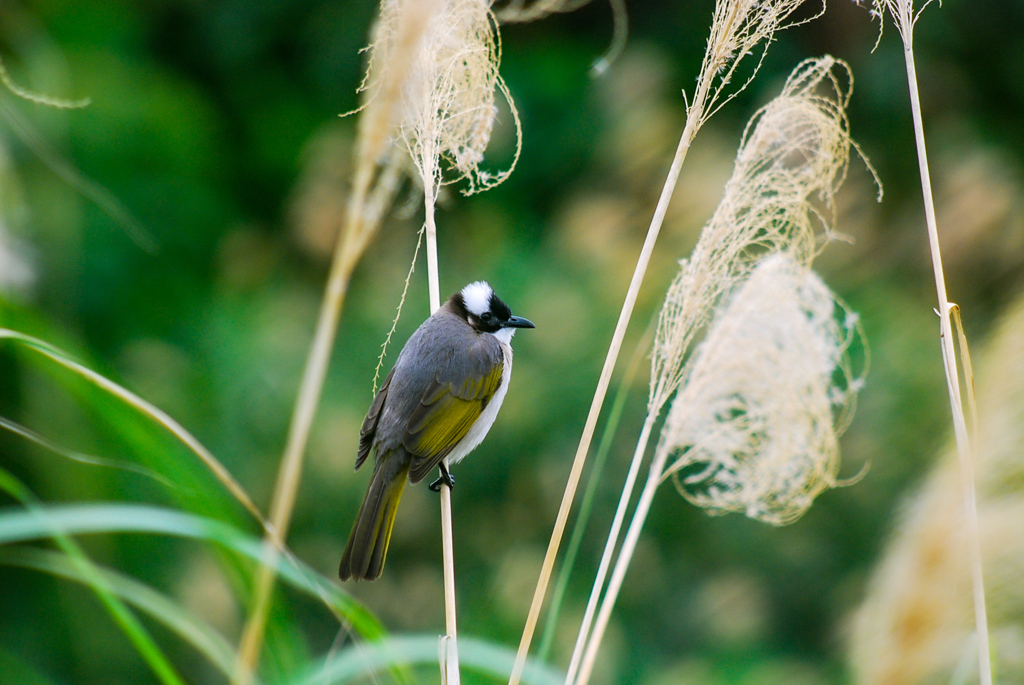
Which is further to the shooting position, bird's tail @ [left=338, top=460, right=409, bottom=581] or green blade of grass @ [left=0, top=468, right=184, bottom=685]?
bird's tail @ [left=338, top=460, right=409, bottom=581]

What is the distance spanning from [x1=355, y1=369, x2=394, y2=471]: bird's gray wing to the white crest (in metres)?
0.38

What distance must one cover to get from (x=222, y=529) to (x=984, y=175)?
3.39 metres

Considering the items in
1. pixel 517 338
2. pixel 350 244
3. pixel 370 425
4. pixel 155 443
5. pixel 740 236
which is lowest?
pixel 155 443

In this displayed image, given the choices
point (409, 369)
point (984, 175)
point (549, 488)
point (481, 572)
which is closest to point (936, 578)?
point (409, 369)

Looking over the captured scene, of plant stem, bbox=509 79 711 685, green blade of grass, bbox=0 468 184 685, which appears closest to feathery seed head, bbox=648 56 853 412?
plant stem, bbox=509 79 711 685

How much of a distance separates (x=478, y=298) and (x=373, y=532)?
0.81m

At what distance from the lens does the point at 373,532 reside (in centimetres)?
140

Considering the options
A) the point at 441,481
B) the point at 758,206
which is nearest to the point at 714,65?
the point at 758,206

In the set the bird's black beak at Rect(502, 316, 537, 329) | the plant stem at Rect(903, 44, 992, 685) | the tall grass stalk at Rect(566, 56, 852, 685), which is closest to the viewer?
the plant stem at Rect(903, 44, 992, 685)

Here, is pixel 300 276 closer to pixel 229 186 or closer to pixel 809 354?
pixel 229 186

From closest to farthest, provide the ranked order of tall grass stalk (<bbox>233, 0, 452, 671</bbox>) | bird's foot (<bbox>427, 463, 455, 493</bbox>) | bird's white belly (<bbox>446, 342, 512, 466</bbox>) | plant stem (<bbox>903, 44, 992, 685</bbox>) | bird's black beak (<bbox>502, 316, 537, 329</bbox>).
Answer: tall grass stalk (<bbox>233, 0, 452, 671</bbox>) < plant stem (<bbox>903, 44, 992, 685</bbox>) < bird's foot (<bbox>427, 463, 455, 493</bbox>) < bird's white belly (<bbox>446, 342, 512, 466</bbox>) < bird's black beak (<bbox>502, 316, 537, 329</bbox>)

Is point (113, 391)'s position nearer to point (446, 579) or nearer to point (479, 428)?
point (446, 579)

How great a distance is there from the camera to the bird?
5.30 ft

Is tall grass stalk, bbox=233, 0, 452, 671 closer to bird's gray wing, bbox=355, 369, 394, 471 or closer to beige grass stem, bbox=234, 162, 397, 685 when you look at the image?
beige grass stem, bbox=234, 162, 397, 685
